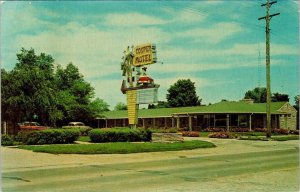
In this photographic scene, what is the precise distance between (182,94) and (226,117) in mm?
38170

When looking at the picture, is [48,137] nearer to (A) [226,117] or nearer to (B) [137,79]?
(B) [137,79]

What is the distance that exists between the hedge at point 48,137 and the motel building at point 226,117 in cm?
2328

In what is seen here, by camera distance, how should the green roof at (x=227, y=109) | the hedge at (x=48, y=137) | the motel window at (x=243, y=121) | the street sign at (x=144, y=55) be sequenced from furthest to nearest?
the motel window at (x=243, y=121), the green roof at (x=227, y=109), the street sign at (x=144, y=55), the hedge at (x=48, y=137)

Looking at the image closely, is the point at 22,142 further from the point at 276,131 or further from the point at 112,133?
the point at 276,131

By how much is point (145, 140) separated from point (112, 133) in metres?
2.67

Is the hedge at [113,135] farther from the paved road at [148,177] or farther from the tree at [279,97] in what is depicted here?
the tree at [279,97]

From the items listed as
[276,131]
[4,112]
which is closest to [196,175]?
[4,112]

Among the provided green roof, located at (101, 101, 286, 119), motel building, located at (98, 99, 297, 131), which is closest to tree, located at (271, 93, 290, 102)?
motel building, located at (98, 99, 297, 131)

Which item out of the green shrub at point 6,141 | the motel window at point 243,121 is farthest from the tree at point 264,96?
the green shrub at point 6,141

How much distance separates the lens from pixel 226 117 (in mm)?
46781

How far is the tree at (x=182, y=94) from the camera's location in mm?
84500

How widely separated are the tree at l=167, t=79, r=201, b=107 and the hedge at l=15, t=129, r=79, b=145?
196 feet

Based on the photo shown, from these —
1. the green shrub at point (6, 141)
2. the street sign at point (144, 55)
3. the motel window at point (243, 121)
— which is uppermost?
the street sign at point (144, 55)

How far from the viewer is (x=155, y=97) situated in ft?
92.4
